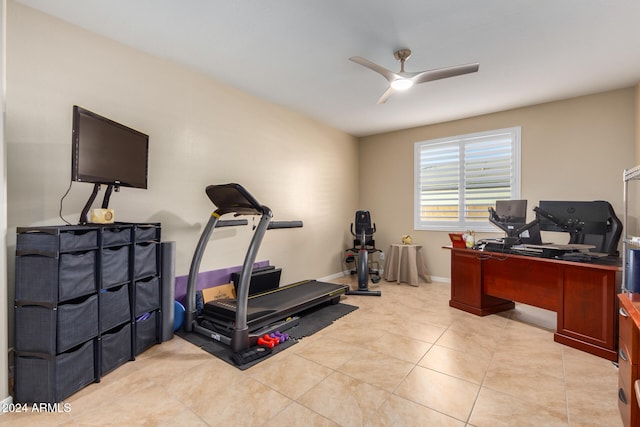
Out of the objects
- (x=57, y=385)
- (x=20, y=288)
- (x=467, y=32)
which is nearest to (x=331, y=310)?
(x=57, y=385)

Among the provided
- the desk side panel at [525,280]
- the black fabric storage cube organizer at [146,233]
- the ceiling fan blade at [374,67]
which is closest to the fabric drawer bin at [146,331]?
the black fabric storage cube organizer at [146,233]

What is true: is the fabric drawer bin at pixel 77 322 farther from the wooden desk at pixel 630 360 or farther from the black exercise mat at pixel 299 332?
the wooden desk at pixel 630 360

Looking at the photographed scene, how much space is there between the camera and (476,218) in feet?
15.8

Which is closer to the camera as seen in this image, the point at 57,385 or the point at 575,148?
the point at 57,385

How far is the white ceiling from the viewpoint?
87.4 inches

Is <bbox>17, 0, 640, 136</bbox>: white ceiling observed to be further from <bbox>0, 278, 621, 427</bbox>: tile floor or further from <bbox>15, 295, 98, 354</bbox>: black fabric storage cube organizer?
<bbox>0, 278, 621, 427</bbox>: tile floor

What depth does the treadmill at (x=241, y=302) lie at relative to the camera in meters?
2.48

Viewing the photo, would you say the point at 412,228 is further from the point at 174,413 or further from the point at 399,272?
the point at 174,413

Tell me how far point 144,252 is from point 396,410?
7.44ft

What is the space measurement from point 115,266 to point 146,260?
307 millimetres

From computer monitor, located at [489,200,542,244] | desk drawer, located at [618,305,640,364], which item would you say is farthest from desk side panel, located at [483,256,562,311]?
desk drawer, located at [618,305,640,364]

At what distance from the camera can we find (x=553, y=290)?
286cm

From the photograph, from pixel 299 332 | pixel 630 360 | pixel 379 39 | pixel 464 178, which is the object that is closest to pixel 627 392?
pixel 630 360

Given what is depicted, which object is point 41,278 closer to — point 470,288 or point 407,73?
point 407,73
